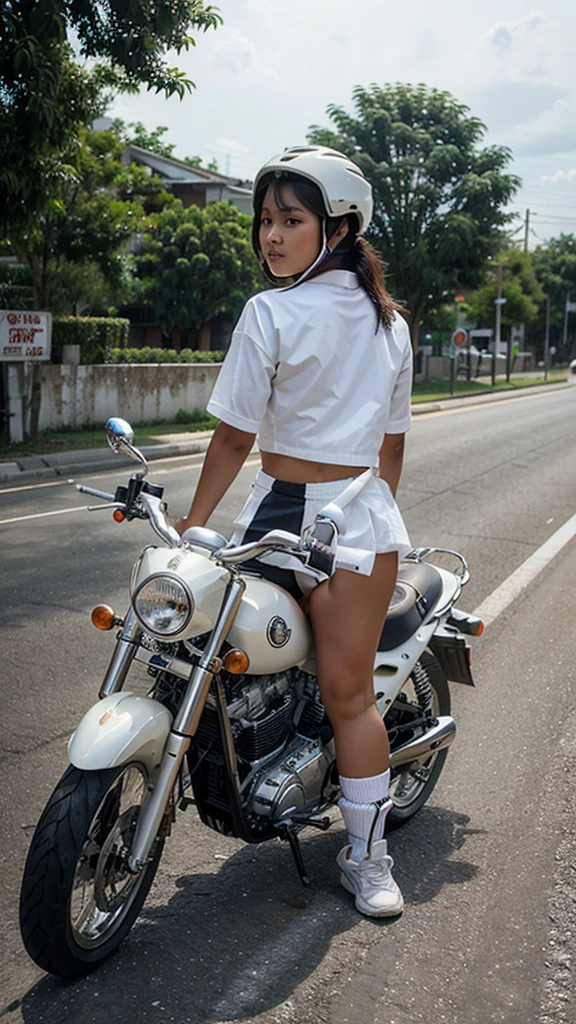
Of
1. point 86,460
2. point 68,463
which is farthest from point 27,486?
point 86,460

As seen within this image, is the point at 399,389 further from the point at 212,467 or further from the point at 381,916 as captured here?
the point at 381,916

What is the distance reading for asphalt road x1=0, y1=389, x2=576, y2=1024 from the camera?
8.32 ft

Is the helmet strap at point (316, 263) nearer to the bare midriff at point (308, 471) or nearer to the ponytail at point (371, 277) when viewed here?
the ponytail at point (371, 277)

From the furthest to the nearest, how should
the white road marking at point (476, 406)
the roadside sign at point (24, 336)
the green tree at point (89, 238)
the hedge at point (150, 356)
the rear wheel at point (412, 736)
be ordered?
Result: the white road marking at point (476, 406) < the hedge at point (150, 356) < the green tree at point (89, 238) < the roadside sign at point (24, 336) < the rear wheel at point (412, 736)

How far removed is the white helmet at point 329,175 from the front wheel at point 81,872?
160cm

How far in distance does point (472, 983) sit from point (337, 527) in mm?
1284

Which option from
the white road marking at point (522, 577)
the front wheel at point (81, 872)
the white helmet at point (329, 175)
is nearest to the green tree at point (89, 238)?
the white road marking at point (522, 577)

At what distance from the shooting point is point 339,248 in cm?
291

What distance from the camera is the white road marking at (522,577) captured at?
6.38 m

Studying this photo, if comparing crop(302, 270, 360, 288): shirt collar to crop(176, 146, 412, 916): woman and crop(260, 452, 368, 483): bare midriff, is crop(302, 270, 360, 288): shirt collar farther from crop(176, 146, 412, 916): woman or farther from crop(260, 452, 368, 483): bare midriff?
crop(260, 452, 368, 483): bare midriff

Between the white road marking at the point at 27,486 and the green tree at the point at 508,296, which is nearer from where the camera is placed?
the white road marking at the point at 27,486

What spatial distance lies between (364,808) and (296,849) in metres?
0.23

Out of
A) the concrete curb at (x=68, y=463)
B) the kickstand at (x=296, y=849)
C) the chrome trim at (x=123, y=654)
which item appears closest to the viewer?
the chrome trim at (x=123, y=654)

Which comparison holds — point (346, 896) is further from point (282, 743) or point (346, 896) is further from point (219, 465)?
point (219, 465)
